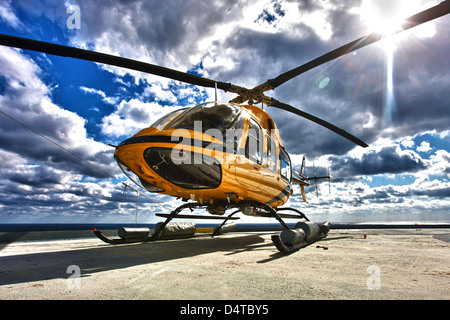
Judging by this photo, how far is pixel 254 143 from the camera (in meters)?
6.78

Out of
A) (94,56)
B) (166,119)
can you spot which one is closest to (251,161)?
(166,119)

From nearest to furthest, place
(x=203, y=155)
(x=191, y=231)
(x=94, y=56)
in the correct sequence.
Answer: (x=203, y=155) → (x=94, y=56) → (x=191, y=231)

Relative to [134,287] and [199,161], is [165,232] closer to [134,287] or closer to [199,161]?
[199,161]

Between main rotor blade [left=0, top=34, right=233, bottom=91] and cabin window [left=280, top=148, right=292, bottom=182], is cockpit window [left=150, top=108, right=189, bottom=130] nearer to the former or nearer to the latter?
main rotor blade [left=0, top=34, right=233, bottom=91]

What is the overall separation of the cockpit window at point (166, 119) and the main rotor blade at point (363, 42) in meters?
4.11

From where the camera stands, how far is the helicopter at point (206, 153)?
4.98 m

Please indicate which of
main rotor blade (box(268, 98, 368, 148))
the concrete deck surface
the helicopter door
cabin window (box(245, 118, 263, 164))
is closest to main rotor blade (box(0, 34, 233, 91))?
cabin window (box(245, 118, 263, 164))

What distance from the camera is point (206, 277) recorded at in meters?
2.98

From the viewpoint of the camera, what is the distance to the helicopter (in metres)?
4.98

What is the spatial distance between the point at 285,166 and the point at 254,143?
3.22m

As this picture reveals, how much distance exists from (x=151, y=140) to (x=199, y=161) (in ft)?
3.65

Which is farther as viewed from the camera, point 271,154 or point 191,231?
point 191,231
